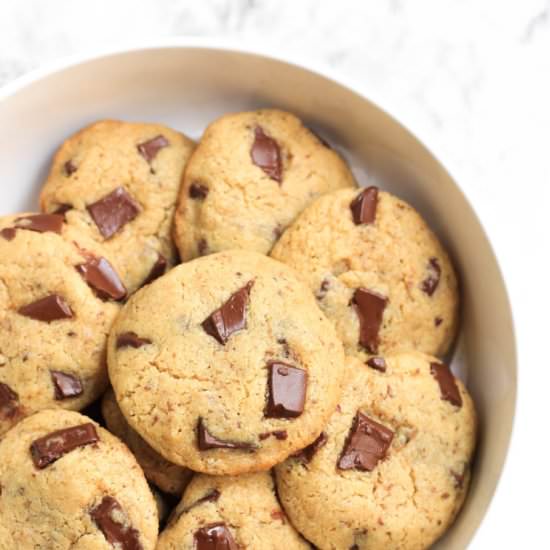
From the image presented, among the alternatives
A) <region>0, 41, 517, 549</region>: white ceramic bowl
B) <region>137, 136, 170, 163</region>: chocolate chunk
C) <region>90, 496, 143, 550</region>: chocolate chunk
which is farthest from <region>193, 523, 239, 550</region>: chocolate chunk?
<region>137, 136, 170, 163</region>: chocolate chunk

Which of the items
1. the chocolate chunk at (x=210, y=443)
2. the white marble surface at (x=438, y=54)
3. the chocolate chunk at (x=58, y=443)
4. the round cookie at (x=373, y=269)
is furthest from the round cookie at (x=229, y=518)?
the white marble surface at (x=438, y=54)

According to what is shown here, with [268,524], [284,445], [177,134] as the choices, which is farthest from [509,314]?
[177,134]

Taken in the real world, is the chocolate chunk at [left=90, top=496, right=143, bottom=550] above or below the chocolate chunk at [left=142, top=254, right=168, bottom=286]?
below

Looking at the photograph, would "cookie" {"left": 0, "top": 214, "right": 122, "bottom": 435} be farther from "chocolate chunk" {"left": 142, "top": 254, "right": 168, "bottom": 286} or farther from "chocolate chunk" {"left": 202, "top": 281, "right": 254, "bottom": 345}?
"chocolate chunk" {"left": 202, "top": 281, "right": 254, "bottom": 345}

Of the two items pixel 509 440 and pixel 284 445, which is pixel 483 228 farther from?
pixel 284 445

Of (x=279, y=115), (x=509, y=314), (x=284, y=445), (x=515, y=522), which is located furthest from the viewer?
(x=515, y=522)

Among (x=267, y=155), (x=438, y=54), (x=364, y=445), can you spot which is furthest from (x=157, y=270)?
(x=438, y=54)
